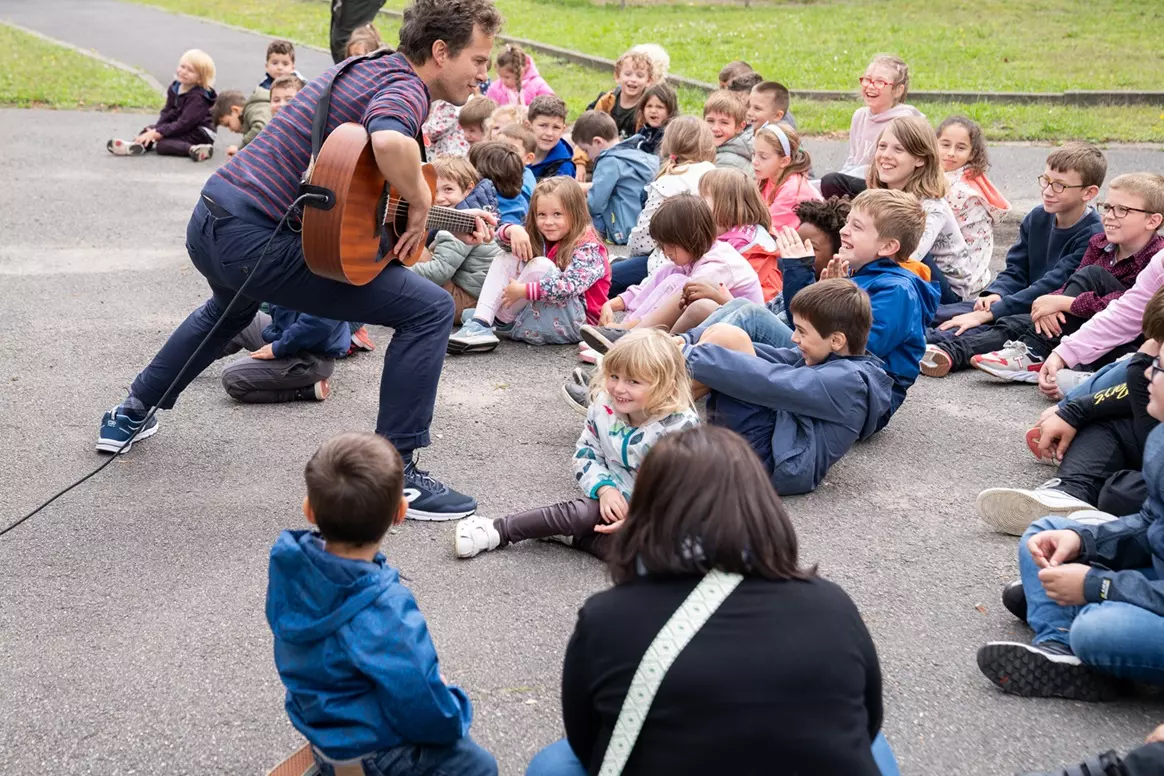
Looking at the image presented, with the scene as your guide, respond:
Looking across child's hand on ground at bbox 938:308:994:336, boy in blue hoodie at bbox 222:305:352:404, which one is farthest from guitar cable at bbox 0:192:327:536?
child's hand on ground at bbox 938:308:994:336

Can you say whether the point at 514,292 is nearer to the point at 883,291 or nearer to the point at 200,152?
the point at 883,291

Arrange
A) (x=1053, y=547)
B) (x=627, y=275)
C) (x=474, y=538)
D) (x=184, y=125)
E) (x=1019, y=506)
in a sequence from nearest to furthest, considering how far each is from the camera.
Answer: (x=1053, y=547)
(x=474, y=538)
(x=1019, y=506)
(x=627, y=275)
(x=184, y=125)

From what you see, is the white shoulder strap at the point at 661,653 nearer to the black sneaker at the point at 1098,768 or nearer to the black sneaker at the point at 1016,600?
the black sneaker at the point at 1098,768

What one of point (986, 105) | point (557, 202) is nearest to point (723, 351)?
point (557, 202)

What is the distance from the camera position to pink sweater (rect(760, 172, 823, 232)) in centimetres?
734

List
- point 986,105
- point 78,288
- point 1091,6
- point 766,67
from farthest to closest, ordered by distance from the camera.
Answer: point 1091,6, point 766,67, point 986,105, point 78,288

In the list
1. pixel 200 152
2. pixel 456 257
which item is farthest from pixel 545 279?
pixel 200 152

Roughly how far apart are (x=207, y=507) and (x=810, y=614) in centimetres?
291

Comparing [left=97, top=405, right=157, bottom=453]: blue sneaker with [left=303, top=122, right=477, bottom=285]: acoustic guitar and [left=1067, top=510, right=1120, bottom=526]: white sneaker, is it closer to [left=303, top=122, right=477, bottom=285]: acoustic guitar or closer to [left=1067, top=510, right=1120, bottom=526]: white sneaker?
[left=303, top=122, right=477, bottom=285]: acoustic guitar

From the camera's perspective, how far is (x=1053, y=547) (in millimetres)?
3514

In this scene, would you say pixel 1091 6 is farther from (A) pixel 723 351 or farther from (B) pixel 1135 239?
(A) pixel 723 351

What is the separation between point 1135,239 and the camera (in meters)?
5.66


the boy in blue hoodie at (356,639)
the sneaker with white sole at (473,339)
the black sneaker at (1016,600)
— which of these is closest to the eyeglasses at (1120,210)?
the black sneaker at (1016,600)

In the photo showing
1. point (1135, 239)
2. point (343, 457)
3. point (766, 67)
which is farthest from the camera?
point (766, 67)
